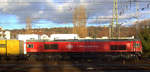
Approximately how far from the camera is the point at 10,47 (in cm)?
2875

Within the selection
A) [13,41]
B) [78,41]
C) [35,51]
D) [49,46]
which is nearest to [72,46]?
[78,41]

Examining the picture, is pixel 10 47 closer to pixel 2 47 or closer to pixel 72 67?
pixel 2 47

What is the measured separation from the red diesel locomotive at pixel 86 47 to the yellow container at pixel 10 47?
3.07 meters

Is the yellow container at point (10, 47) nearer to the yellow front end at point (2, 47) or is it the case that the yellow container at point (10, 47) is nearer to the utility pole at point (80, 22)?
the yellow front end at point (2, 47)

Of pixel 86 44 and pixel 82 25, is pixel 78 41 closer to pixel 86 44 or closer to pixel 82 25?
pixel 86 44

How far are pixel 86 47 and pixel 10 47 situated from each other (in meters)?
13.4

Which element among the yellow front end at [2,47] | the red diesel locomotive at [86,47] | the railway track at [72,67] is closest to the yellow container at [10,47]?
the yellow front end at [2,47]

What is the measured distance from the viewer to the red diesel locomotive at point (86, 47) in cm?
2659

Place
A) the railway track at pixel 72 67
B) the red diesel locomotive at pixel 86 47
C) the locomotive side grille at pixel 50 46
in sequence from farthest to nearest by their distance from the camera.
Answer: the locomotive side grille at pixel 50 46, the red diesel locomotive at pixel 86 47, the railway track at pixel 72 67

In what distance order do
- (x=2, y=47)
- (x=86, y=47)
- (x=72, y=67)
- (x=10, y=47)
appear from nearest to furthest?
(x=72, y=67) < (x=86, y=47) < (x=2, y=47) < (x=10, y=47)

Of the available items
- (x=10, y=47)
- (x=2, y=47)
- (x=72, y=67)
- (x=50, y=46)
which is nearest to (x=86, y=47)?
(x=50, y=46)

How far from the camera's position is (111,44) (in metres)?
26.7

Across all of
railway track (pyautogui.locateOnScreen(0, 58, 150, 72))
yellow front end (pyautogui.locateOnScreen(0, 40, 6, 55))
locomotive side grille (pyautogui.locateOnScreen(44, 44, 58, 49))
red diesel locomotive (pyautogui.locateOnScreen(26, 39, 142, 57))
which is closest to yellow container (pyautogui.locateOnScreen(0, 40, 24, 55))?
Answer: yellow front end (pyautogui.locateOnScreen(0, 40, 6, 55))

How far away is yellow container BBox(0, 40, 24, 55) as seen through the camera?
28.4 metres
